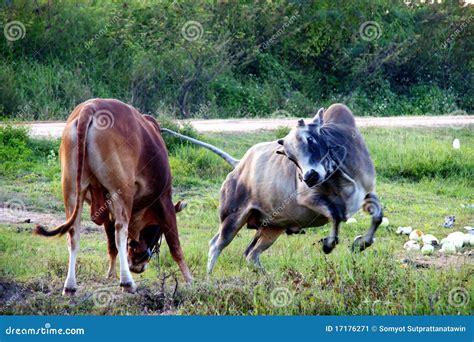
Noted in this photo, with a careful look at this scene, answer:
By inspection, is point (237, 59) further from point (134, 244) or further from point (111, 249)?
point (111, 249)

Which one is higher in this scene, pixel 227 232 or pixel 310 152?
pixel 310 152

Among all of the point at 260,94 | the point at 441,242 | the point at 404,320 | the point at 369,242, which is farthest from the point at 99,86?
the point at 404,320

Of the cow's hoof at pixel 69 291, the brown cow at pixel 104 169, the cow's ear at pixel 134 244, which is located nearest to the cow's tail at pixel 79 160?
the brown cow at pixel 104 169

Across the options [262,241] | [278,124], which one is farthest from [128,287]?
[278,124]

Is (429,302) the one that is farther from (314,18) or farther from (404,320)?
(314,18)

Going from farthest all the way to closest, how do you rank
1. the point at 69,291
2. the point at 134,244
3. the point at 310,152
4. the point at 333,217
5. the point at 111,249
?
the point at 134,244 → the point at 111,249 → the point at 333,217 → the point at 310,152 → the point at 69,291

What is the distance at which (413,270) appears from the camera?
7457 millimetres

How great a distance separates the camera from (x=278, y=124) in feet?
45.5

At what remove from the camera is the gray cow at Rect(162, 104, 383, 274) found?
733 cm

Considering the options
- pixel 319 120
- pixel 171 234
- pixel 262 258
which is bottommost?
pixel 262 258

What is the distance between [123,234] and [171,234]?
964mm

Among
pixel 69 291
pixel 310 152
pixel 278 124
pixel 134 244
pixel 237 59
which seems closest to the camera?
pixel 69 291

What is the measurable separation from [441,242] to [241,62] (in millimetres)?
8966

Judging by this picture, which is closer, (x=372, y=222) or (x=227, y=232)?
(x=372, y=222)
